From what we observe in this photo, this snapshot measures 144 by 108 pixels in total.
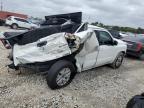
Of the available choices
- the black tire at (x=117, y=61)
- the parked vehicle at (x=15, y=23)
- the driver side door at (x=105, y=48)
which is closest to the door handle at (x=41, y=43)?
the driver side door at (x=105, y=48)

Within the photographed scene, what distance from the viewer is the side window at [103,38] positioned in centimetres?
737

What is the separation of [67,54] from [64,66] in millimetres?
334

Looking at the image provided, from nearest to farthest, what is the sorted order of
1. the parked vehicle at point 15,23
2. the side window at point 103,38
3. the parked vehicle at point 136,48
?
the side window at point 103,38
the parked vehicle at point 136,48
the parked vehicle at point 15,23

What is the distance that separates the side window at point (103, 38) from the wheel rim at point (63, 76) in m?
2.00

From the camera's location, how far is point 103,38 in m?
7.64

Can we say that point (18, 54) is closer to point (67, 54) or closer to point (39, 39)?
point (39, 39)

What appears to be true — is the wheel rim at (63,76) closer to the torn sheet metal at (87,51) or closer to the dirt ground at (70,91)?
the dirt ground at (70,91)

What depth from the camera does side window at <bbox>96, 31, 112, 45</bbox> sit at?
7.37 meters

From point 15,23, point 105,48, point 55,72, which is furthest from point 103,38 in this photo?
point 15,23

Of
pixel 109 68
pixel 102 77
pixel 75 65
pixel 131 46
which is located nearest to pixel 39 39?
pixel 75 65

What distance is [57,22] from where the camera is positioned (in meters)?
7.24

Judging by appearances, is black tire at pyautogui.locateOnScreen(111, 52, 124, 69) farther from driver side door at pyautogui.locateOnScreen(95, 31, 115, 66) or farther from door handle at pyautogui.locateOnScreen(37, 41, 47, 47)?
door handle at pyautogui.locateOnScreen(37, 41, 47, 47)

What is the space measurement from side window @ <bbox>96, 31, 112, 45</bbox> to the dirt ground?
115 cm

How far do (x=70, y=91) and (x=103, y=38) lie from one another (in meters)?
2.63
